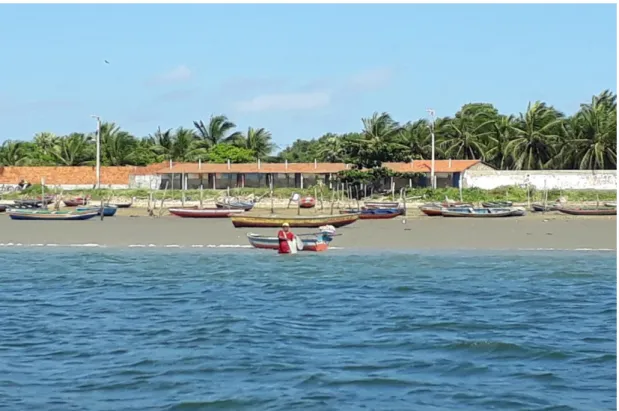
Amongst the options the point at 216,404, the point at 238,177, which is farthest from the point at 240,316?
the point at 238,177

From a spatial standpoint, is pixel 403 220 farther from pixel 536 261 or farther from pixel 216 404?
pixel 216 404

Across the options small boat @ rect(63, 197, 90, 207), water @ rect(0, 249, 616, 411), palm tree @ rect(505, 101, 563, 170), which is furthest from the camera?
palm tree @ rect(505, 101, 563, 170)

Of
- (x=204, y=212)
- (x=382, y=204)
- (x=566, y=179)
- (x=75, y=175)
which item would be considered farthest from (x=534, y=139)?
(x=75, y=175)

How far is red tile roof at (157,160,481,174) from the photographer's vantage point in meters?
68.2

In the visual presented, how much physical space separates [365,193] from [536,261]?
36.3 metres

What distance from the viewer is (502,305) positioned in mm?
19547

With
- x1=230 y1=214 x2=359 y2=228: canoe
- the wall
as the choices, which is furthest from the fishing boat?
the wall

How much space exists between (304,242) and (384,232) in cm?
1071

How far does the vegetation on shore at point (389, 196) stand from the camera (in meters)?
62.2

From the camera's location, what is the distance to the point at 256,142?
83375 millimetres

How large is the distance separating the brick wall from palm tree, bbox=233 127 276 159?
1105cm

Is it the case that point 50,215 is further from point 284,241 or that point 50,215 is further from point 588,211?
point 588,211

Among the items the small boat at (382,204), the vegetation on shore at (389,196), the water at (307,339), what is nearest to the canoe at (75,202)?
the vegetation on shore at (389,196)

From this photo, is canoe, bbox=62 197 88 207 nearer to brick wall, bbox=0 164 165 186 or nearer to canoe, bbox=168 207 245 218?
brick wall, bbox=0 164 165 186
